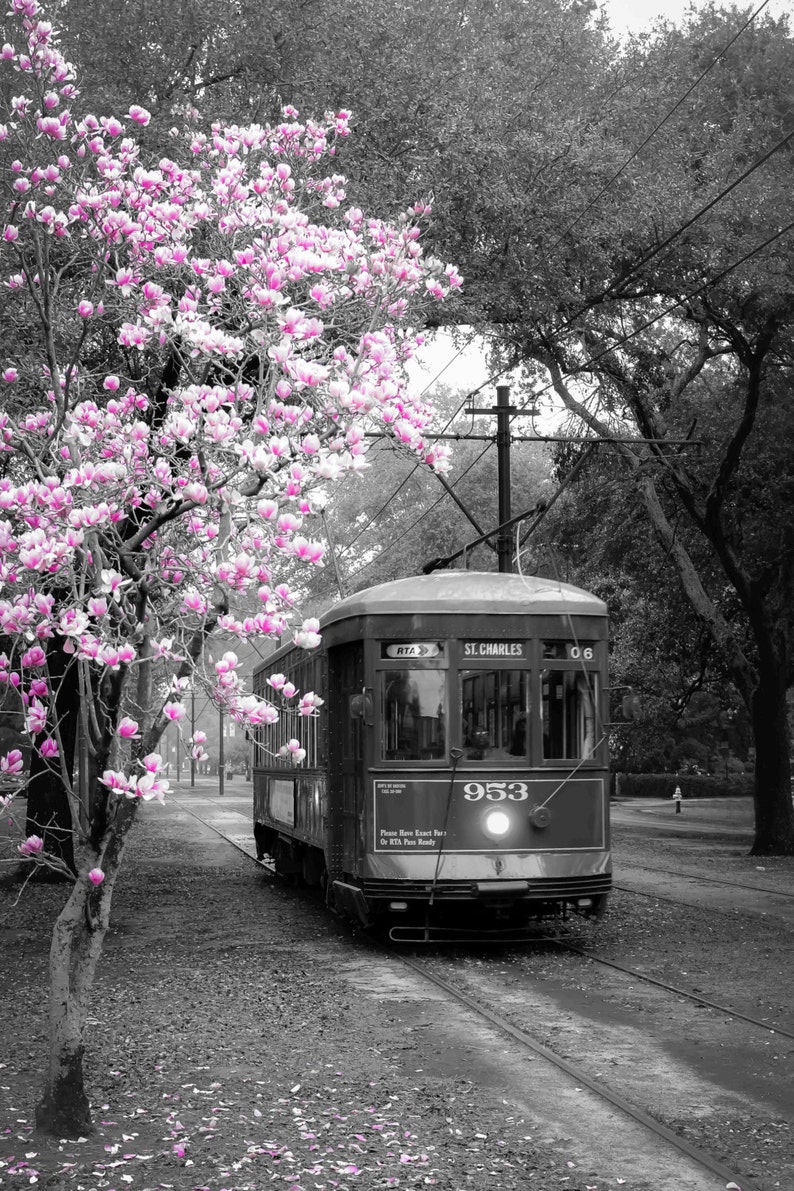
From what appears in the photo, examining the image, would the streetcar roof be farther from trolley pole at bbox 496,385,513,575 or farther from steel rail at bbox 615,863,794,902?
trolley pole at bbox 496,385,513,575

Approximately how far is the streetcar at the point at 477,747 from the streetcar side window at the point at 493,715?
0.5 inches

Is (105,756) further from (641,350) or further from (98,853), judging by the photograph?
(641,350)

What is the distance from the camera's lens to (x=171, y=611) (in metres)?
6.87

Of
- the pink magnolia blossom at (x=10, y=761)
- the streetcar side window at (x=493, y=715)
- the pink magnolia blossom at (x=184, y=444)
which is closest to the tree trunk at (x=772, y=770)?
the streetcar side window at (x=493, y=715)

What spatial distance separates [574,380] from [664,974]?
47.3ft

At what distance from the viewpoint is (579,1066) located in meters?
8.09

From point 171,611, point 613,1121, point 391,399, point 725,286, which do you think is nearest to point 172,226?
point 391,399

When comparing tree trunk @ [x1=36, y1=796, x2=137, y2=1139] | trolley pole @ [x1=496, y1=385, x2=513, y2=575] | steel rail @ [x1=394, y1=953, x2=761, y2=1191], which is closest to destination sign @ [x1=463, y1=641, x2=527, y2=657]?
steel rail @ [x1=394, y1=953, x2=761, y2=1191]

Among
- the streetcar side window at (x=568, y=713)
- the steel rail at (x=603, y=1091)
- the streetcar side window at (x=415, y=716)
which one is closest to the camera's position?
the steel rail at (x=603, y=1091)

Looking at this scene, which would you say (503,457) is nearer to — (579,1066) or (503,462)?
(503,462)

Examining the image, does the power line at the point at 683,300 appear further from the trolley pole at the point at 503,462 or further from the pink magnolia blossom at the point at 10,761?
the pink magnolia blossom at the point at 10,761

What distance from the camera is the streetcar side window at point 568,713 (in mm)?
12656

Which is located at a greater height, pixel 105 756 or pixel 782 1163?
pixel 105 756

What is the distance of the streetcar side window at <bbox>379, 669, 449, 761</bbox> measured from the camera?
12.5m
